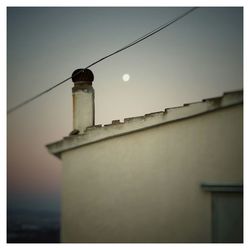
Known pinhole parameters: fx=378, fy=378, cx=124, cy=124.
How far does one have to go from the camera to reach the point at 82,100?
8.34 meters

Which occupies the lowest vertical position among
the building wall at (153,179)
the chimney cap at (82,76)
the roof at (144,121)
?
the building wall at (153,179)

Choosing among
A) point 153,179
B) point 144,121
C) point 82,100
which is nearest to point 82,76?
point 82,100

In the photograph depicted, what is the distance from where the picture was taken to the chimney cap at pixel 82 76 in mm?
8438

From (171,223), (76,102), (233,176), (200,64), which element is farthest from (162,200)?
(200,64)

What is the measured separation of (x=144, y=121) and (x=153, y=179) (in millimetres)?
1122

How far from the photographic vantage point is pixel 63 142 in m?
7.43

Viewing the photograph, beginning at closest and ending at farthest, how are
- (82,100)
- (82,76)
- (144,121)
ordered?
→ (144,121) → (82,100) → (82,76)

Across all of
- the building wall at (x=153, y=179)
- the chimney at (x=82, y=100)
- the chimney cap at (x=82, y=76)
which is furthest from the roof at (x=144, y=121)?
the chimney cap at (x=82, y=76)

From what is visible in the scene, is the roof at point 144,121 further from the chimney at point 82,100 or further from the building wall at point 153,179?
the chimney at point 82,100

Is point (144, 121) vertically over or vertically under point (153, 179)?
over

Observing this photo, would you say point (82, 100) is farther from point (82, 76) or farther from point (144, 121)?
point (144, 121)

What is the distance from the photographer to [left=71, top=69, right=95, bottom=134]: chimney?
8.21 metres

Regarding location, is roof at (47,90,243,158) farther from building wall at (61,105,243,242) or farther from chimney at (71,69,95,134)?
chimney at (71,69,95,134)

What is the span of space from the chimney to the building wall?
887 millimetres
